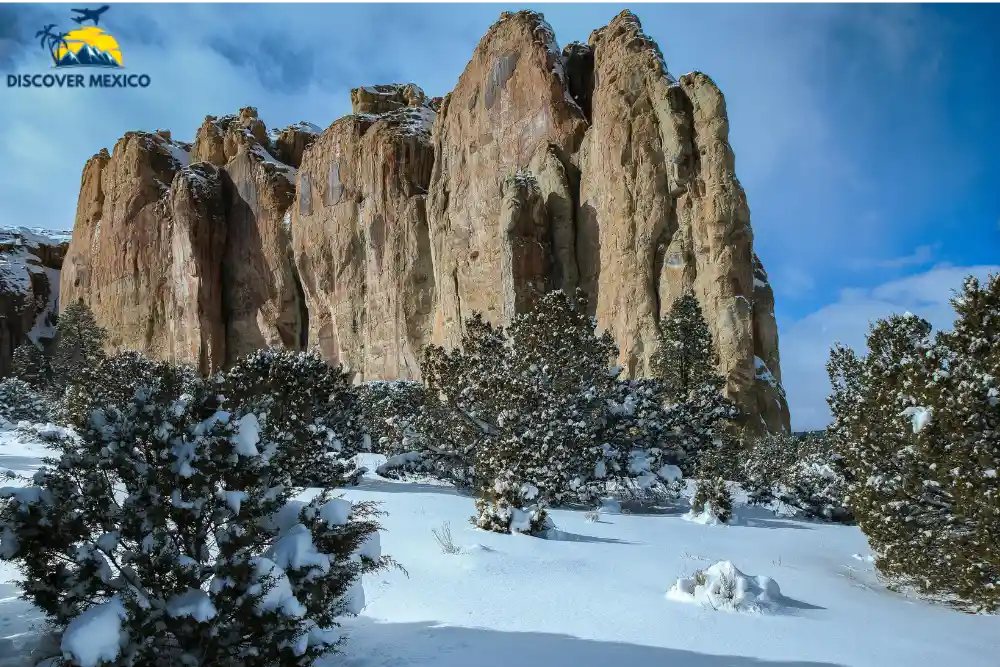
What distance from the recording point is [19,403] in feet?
124

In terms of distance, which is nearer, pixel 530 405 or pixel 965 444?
pixel 965 444

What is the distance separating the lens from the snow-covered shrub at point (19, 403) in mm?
34750

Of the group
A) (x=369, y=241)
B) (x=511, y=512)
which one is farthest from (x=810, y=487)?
(x=369, y=241)

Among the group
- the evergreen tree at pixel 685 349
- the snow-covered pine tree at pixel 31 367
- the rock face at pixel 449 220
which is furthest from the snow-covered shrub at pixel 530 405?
the snow-covered pine tree at pixel 31 367

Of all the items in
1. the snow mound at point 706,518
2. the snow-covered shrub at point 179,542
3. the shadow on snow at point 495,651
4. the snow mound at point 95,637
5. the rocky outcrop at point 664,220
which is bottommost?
the shadow on snow at point 495,651

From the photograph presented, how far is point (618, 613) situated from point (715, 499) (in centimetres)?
737

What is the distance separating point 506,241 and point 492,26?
21.8 m

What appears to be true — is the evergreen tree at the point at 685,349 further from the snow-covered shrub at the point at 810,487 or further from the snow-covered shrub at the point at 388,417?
the snow-covered shrub at the point at 388,417

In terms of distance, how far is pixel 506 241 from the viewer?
143 ft

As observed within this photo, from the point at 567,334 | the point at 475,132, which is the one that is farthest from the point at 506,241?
the point at 567,334

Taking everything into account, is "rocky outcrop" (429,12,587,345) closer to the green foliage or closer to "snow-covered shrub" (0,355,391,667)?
the green foliage

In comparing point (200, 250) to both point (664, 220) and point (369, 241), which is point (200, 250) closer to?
point (369, 241)

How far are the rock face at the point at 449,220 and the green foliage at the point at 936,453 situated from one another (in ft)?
84.0

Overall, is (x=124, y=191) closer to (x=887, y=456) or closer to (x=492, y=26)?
(x=492, y=26)
